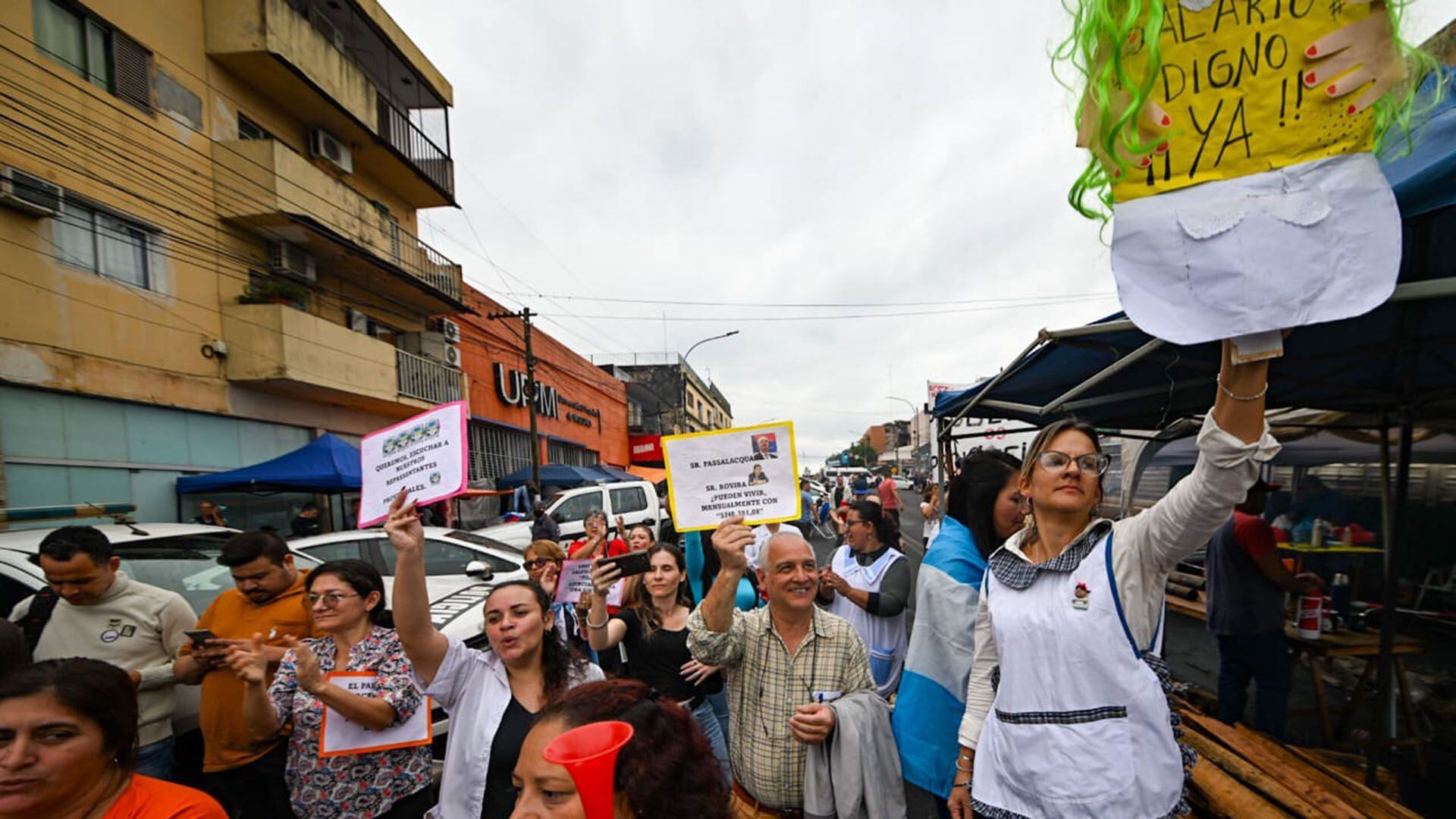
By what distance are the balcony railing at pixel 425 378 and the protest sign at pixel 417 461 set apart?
46.1 ft

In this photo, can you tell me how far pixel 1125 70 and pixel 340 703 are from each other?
321cm

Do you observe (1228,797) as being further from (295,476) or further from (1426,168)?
(295,476)

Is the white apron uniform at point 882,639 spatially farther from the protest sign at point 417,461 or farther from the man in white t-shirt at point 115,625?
the man in white t-shirt at point 115,625

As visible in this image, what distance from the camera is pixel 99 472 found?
966cm

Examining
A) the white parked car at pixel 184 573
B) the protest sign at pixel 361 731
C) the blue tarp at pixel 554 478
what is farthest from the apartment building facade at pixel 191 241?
the protest sign at pixel 361 731

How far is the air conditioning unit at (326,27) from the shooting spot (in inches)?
569

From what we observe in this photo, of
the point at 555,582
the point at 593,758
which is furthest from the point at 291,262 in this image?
the point at 593,758

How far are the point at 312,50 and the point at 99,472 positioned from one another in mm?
9090

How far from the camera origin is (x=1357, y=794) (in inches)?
112

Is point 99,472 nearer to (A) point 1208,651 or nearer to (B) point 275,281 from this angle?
(B) point 275,281

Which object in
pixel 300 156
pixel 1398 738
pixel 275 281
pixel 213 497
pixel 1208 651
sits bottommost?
pixel 1208 651

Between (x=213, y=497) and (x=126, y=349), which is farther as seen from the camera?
(x=213, y=497)

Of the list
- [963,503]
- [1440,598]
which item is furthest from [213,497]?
[1440,598]

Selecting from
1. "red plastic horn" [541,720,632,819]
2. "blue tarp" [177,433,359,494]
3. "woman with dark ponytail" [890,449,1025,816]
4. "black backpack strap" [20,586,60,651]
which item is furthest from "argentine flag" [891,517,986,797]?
"blue tarp" [177,433,359,494]
